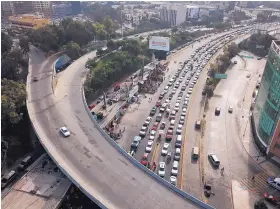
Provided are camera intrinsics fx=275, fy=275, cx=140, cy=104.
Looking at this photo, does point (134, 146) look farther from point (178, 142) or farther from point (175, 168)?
point (175, 168)

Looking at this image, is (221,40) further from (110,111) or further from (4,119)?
(4,119)

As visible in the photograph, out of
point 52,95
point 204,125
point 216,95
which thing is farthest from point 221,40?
point 52,95

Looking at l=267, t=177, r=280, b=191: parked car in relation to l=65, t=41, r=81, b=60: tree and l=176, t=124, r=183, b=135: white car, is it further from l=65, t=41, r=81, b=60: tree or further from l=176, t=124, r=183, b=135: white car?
l=65, t=41, r=81, b=60: tree

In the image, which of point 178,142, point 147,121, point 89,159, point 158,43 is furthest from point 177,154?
point 158,43

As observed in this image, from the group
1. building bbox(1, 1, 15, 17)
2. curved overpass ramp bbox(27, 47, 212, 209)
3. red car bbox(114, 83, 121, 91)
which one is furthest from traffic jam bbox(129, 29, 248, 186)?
building bbox(1, 1, 15, 17)

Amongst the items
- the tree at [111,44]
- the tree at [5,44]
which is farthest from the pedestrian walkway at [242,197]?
the tree at [5,44]

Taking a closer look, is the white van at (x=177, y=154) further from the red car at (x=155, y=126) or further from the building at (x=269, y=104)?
the building at (x=269, y=104)

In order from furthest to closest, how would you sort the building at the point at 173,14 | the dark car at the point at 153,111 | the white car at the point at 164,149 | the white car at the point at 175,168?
1. the building at the point at 173,14
2. the dark car at the point at 153,111
3. the white car at the point at 164,149
4. the white car at the point at 175,168
